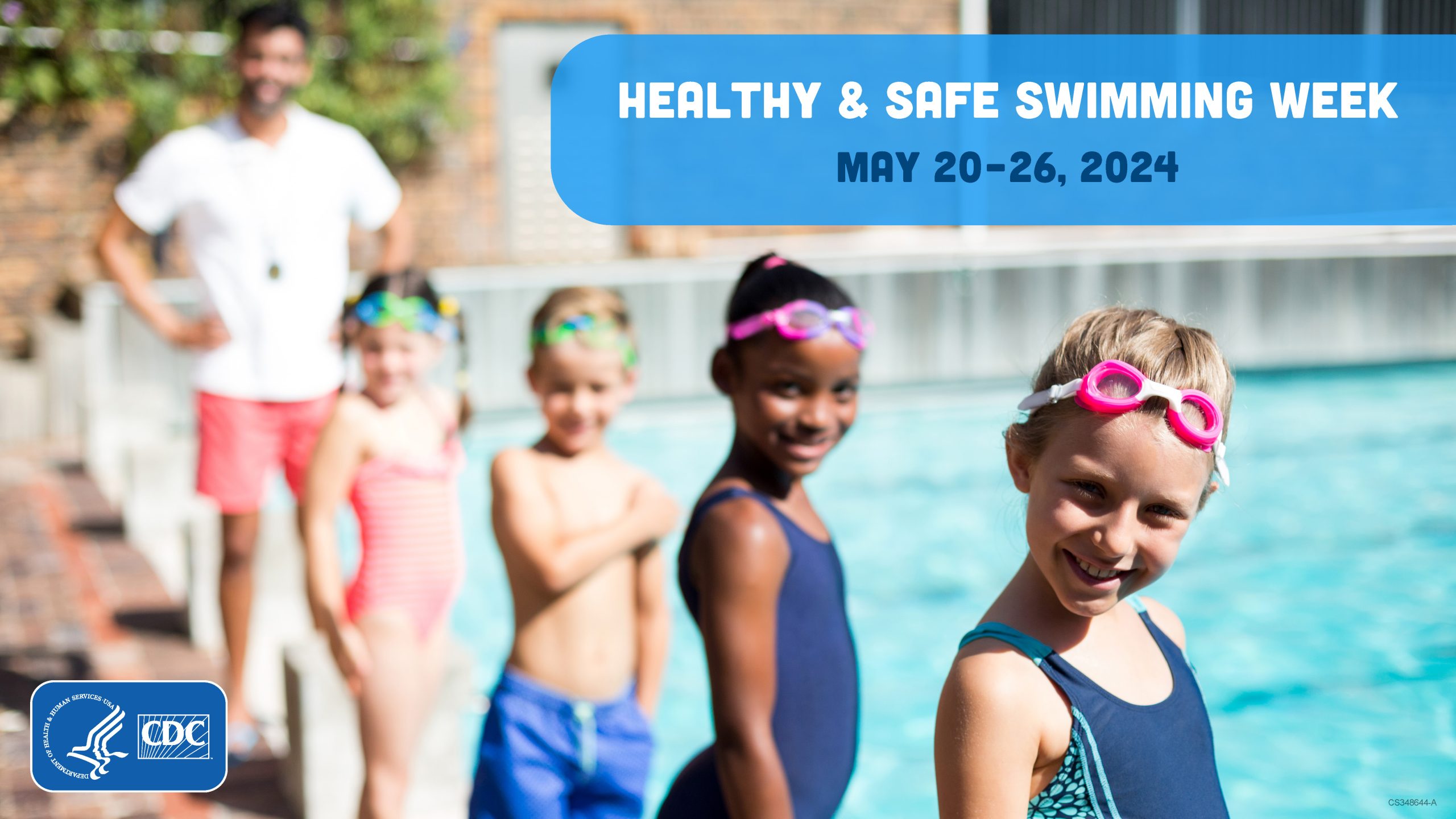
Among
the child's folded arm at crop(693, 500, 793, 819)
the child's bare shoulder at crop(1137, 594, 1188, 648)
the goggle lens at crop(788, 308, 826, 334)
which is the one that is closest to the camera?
the child's bare shoulder at crop(1137, 594, 1188, 648)

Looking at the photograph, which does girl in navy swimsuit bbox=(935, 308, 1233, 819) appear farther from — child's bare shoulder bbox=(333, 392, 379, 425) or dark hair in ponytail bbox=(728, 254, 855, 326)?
child's bare shoulder bbox=(333, 392, 379, 425)

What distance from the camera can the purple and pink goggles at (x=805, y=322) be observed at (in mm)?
2113

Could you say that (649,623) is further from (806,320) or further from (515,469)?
(806,320)

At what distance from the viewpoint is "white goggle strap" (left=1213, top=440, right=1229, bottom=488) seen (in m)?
1.43

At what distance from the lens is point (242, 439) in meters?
4.06

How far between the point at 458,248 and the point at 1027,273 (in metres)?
5.98

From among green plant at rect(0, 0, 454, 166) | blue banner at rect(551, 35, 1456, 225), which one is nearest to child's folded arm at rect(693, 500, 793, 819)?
blue banner at rect(551, 35, 1456, 225)

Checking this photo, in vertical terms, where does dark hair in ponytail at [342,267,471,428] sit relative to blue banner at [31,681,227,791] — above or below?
above

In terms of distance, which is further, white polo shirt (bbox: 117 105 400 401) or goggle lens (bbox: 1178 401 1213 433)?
white polo shirt (bbox: 117 105 400 401)

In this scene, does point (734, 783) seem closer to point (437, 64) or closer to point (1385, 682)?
point (1385, 682)

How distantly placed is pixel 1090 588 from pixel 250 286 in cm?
323

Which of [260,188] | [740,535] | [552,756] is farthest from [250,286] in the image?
[740,535]

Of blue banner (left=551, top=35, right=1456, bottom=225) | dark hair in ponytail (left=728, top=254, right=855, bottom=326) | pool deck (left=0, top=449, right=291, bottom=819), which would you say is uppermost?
blue banner (left=551, top=35, right=1456, bottom=225)

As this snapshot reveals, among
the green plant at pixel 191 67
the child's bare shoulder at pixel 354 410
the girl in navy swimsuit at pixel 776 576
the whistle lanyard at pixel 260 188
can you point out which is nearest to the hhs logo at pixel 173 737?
the child's bare shoulder at pixel 354 410
